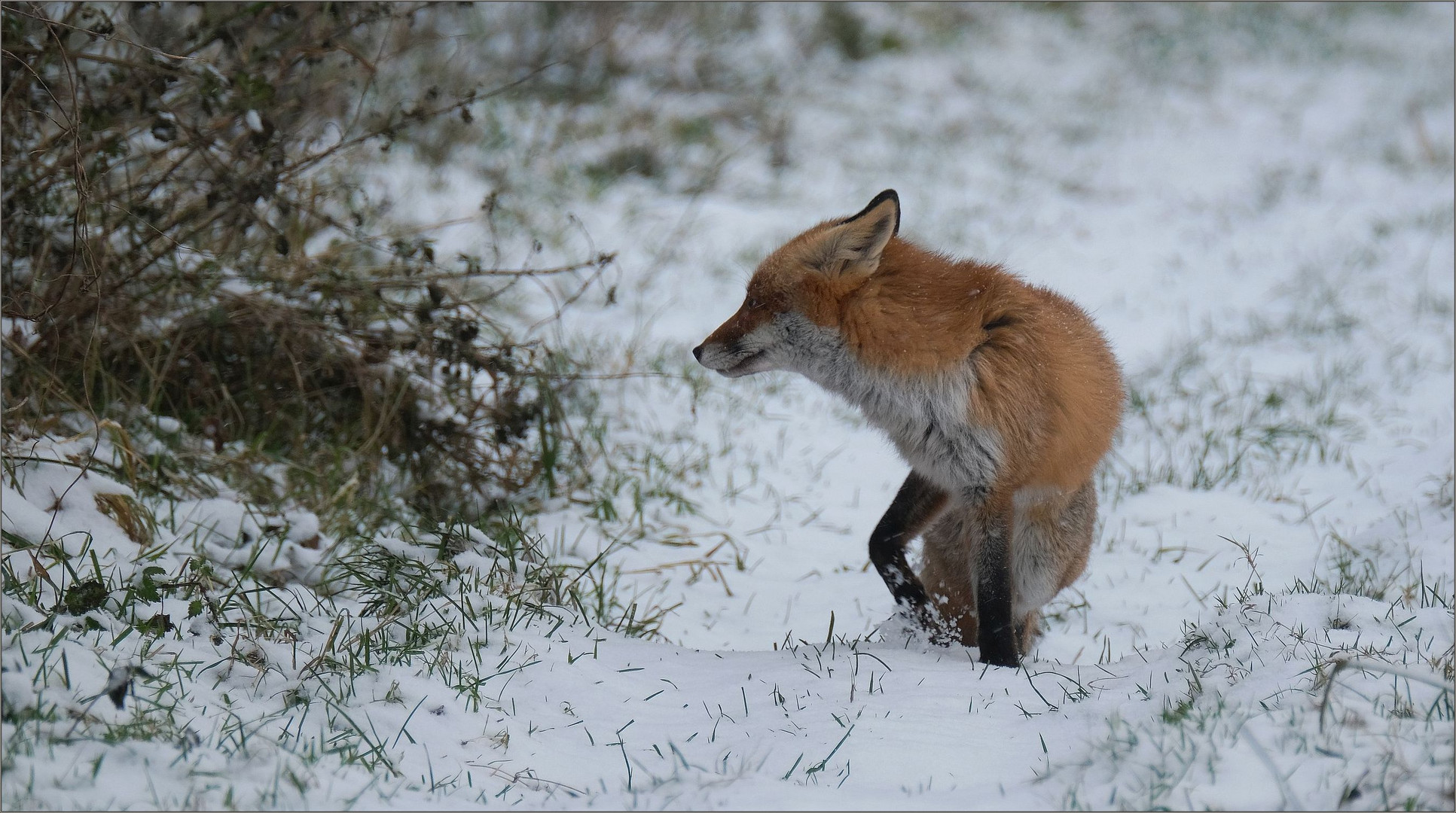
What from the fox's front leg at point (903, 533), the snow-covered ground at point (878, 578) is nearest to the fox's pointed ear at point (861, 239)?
the fox's front leg at point (903, 533)

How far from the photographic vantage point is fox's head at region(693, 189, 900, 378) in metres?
3.46

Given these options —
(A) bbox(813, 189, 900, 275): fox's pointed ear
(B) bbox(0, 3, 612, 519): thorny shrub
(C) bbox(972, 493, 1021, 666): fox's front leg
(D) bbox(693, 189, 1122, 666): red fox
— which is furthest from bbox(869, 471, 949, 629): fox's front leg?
(B) bbox(0, 3, 612, 519): thorny shrub

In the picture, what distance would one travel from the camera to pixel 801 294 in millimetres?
3562

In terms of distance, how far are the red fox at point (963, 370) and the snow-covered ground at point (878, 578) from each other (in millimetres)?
452

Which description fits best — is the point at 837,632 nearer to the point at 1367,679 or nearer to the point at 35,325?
the point at 1367,679

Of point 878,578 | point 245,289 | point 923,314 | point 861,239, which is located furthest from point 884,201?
point 245,289

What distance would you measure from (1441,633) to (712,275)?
5.91 m

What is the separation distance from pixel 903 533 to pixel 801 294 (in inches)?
39.1

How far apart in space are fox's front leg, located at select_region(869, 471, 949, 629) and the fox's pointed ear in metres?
0.84

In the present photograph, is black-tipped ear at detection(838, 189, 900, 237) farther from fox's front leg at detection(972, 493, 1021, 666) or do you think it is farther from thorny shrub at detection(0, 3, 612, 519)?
thorny shrub at detection(0, 3, 612, 519)

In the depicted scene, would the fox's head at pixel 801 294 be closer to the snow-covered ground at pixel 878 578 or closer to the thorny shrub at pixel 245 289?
the snow-covered ground at pixel 878 578

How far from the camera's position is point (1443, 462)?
559cm

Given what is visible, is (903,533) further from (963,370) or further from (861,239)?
(861,239)

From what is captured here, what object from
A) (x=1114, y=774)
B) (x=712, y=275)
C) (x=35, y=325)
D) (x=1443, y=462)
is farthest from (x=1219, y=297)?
(x=35, y=325)
